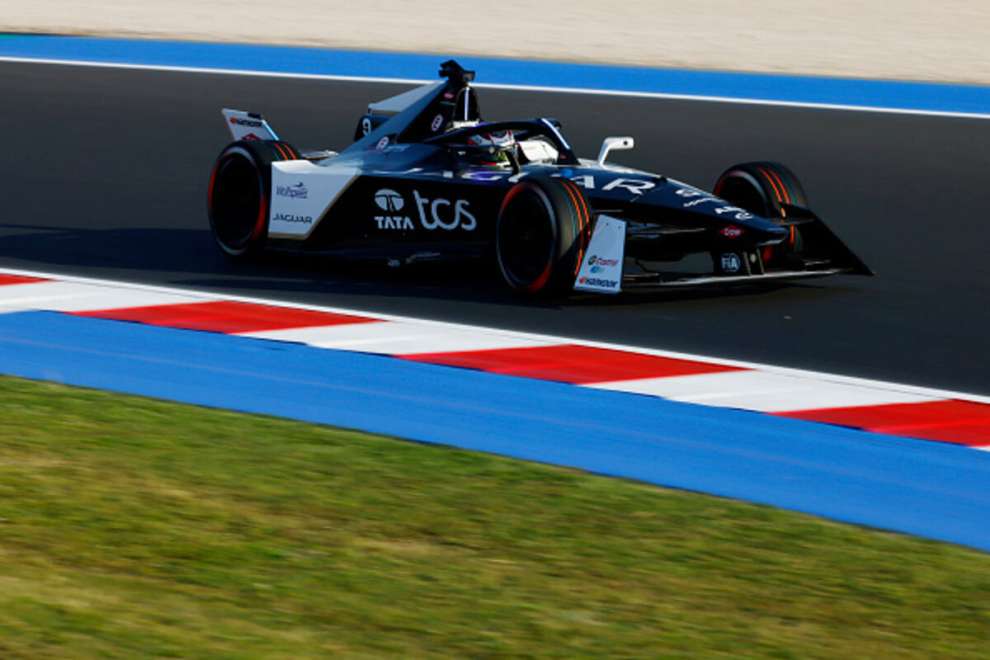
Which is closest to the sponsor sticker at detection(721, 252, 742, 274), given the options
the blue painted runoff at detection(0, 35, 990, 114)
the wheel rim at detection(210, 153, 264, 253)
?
the wheel rim at detection(210, 153, 264, 253)

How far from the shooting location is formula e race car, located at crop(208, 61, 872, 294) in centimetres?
974

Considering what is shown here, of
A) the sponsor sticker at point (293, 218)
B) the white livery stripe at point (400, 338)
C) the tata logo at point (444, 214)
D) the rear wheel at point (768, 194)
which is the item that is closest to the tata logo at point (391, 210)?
the tata logo at point (444, 214)

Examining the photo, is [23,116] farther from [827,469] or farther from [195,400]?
[827,469]

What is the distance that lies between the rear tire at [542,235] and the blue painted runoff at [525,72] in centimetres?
906

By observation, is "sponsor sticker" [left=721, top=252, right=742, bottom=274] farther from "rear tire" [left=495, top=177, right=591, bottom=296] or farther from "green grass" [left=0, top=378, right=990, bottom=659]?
"green grass" [left=0, top=378, right=990, bottom=659]

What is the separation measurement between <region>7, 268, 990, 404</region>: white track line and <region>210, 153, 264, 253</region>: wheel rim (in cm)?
94

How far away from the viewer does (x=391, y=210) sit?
423 inches

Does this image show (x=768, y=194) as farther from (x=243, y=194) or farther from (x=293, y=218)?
(x=243, y=194)

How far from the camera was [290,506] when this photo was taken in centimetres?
611

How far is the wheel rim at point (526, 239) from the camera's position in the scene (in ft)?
31.8

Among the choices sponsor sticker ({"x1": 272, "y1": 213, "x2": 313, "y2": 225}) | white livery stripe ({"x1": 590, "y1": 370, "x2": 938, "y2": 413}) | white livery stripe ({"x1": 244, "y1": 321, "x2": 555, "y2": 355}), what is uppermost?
sponsor sticker ({"x1": 272, "y1": 213, "x2": 313, "y2": 225})

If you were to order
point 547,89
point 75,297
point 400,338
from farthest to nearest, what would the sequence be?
point 547,89 → point 75,297 → point 400,338

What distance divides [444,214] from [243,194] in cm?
161

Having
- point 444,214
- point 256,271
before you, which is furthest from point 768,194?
point 256,271
